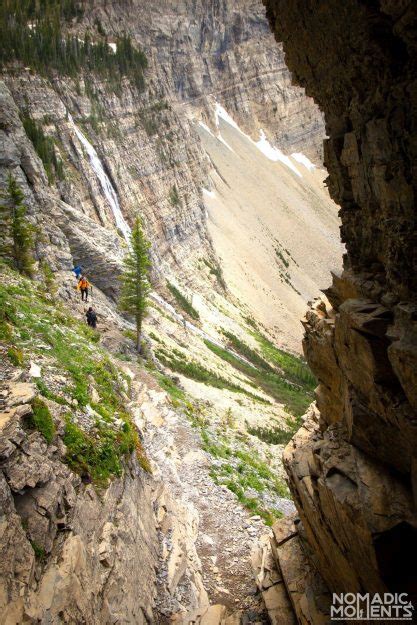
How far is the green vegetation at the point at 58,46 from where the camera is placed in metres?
56.3

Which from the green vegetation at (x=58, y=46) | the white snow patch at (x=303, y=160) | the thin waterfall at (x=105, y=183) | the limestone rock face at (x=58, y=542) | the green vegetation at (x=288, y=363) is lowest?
the green vegetation at (x=288, y=363)

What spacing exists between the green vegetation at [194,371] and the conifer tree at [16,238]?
12.7m

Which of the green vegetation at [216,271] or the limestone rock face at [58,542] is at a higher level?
the green vegetation at [216,271]

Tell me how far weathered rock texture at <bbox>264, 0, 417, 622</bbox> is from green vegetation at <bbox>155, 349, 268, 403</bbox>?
25.6 m

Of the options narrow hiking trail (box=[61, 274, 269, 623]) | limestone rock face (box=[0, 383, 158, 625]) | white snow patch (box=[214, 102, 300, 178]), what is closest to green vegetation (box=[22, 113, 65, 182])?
narrow hiking trail (box=[61, 274, 269, 623])

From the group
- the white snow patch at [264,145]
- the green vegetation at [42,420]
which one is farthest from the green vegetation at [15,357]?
the white snow patch at [264,145]

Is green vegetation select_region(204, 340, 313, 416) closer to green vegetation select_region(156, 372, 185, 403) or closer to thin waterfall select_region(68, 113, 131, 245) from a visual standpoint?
green vegetation select_region(156, 372, 185, 403)

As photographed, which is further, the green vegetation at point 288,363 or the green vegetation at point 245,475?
the green vegetation at point 288,363

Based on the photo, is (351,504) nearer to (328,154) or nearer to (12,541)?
(12,541)

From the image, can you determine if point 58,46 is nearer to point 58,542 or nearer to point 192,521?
point 192,521

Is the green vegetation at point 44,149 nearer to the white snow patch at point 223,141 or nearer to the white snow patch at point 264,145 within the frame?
the white snow patch at point 223,141

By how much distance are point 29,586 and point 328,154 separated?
11343 millimetres

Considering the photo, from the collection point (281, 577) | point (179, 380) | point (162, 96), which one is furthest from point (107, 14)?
point (281, 577)

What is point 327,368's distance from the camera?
12773 mm
